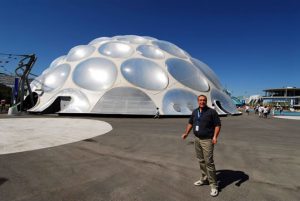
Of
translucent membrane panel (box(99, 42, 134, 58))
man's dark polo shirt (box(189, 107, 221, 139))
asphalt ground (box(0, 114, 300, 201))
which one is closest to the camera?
asphalt ground (box(0, 114, 300, 201))

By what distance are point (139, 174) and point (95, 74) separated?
20.2m

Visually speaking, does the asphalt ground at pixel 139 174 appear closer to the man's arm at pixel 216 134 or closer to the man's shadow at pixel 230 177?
the man's shadow at pixel 230 177

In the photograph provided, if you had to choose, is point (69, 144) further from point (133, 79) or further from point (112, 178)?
point (133, 79)

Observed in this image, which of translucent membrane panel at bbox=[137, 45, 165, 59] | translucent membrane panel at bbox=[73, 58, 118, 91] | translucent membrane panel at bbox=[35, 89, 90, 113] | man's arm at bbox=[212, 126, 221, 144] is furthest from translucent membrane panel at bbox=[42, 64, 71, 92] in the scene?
man's arm at bbox=[212, 126, 221, 144]

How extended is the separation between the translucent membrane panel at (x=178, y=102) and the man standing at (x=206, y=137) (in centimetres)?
1760

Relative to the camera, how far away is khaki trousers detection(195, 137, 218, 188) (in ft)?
13.9

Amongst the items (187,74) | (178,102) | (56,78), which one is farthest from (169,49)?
(56,78)

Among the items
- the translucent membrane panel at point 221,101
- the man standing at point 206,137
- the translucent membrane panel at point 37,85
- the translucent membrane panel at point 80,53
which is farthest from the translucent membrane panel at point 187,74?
the man standing at point 206,137

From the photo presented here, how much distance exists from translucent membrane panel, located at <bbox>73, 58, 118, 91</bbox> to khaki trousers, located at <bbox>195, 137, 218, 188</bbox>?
63.3 ft

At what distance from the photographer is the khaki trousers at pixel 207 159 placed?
4.25 m

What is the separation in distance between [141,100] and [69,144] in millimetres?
14581

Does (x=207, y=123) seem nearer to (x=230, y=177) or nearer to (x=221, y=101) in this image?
(x=230, y=177)

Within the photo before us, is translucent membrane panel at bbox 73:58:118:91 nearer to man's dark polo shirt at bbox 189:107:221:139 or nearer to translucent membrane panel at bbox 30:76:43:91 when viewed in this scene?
translucent membrane panel at bbox 30:76:43:91

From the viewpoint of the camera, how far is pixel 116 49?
27344 millimetres
